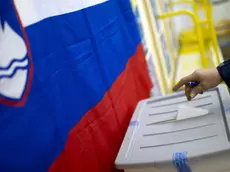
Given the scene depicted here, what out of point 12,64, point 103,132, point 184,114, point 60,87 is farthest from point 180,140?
point 12,64

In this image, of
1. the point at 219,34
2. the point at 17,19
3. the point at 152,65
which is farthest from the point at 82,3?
the point at 219,34

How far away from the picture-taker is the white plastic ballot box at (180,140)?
680mm

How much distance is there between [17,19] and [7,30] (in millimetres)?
41

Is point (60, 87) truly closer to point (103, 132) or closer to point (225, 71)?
point (103, 132)

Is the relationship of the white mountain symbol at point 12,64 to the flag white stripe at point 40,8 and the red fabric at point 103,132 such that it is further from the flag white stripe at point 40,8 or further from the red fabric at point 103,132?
the red fabric at point 103,132

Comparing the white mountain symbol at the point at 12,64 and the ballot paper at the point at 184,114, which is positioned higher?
the white mountain symbol at the point at 12,64

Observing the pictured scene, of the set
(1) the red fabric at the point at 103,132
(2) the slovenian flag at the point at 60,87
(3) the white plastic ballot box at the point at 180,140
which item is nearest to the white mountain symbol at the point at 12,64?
(2) the slovenian flag at the point at 60,87

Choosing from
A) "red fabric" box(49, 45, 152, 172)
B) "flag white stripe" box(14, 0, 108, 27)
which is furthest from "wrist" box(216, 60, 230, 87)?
"flag white stripe" box(14, 0, 108, 27)

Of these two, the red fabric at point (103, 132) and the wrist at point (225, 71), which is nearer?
the red fabric at point (103, 132)

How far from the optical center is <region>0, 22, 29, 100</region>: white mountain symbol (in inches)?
19.2

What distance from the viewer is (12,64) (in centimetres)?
51

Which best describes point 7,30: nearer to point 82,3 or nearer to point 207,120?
point 82,3

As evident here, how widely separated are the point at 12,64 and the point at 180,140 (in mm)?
516

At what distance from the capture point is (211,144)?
691 millimetres
